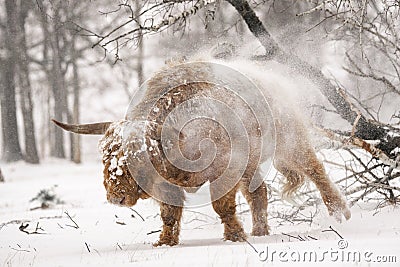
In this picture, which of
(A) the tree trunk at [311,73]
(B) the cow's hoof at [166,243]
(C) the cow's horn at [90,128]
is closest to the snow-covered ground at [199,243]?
(B) the cow's hoof at [166,243]

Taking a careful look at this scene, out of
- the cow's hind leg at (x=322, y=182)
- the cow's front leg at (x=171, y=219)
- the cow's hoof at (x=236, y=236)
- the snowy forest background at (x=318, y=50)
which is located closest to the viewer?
the cow's front leg at (x=171, y=219)

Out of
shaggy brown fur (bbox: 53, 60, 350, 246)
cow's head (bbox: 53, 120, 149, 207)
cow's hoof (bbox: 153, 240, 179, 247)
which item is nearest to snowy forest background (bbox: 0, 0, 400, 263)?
shaggy brown fur (bbox: 53, 60, 350, 246)

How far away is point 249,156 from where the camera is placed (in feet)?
18.1

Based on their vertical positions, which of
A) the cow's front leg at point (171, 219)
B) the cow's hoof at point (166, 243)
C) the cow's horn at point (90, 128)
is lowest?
the cow's hoof at point (166, 243)

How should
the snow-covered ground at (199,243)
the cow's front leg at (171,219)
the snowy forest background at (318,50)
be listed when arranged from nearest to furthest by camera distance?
1. the snow-covered ground at (199,243)
2. the cow's front leg at (171,219)
3. the snowy forest background at (318,50)

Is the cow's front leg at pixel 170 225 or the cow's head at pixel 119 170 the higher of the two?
the cow's head at pixel 119 170

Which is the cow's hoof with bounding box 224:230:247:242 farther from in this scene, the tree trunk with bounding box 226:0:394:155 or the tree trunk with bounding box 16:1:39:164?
the tree trunk with bounding box 16:1:39:164

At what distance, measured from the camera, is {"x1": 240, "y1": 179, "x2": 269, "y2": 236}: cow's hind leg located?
20.2ft

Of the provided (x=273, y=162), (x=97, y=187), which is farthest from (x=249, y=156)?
(x=97, y=187)

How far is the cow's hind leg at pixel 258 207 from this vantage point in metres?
6.16

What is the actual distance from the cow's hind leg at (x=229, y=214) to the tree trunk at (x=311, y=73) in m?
2.44

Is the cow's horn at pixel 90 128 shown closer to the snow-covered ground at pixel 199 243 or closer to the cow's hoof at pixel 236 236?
the snow-covered ground at pixel 199 243

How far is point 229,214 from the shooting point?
524cm

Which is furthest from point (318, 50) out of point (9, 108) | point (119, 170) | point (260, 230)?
point (9, 108)
